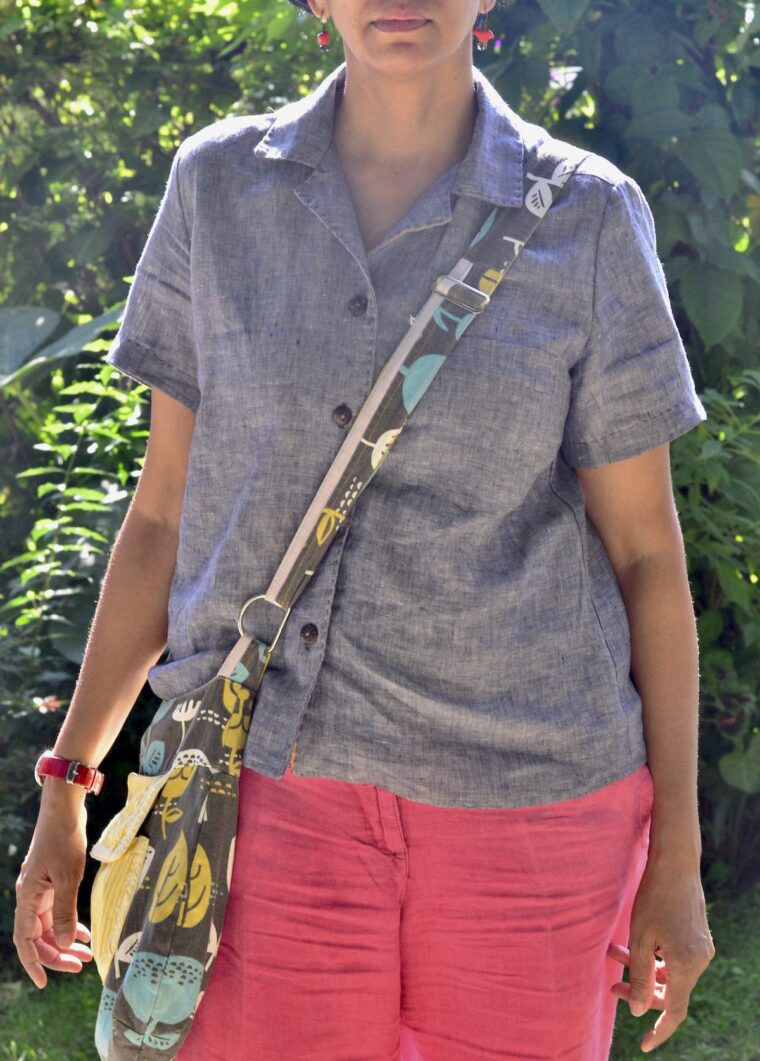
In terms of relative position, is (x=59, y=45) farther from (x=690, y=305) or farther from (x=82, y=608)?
(x=690, y=305)

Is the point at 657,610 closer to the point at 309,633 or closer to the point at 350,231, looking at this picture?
the point at 309,633

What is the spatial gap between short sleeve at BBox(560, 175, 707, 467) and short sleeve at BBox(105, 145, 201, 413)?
0.46 metres

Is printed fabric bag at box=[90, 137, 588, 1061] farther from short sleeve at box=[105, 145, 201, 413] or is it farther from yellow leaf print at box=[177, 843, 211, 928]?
short sleeve at box=[105, 145, 201, 413]

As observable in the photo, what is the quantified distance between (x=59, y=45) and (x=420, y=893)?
3034mm

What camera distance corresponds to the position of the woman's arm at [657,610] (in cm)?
168

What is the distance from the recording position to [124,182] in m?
3.86

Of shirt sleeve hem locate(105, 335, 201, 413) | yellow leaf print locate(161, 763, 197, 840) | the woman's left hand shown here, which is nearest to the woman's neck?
shirt sleeve hem locate(105, 335, 201, 413)

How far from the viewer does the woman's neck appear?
1719 millimetres

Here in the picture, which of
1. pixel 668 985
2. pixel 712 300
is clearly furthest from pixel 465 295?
pixel 712 300

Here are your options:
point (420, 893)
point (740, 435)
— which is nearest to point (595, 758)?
point (420, 893)

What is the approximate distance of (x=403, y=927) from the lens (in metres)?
1.60

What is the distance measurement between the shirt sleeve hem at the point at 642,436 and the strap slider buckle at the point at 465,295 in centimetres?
22

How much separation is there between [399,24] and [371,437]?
484mm

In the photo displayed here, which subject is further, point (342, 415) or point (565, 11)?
point (565, 11)
